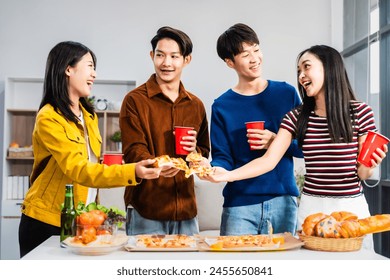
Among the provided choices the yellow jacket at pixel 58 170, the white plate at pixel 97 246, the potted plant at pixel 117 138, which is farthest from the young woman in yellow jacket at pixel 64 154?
the potted plant at pixel 117 138

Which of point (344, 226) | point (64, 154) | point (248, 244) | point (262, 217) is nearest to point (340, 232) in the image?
point (344, 226)

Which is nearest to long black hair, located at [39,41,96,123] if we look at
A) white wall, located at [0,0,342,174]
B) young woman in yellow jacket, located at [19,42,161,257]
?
young woman in yellow jacket, located at [19,42,161,257]

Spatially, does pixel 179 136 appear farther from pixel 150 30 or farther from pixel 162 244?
pixel 150 30

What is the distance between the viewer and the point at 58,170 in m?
2.07

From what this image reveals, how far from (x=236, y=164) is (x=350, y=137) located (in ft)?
1.77

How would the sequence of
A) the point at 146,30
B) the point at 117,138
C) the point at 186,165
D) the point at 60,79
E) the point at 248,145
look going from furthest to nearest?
the point at 146,30 → the point at 117,138 → the point at 248,145 → the point at 60,79 → the point at 186,165

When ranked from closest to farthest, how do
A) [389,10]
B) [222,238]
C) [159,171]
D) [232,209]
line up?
[222,238]
[159,171]
[232,209]
[389,10]

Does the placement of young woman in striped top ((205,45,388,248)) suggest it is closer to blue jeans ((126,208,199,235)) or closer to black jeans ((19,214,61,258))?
blue jeans ((126,208,199,235))

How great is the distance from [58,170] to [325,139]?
1073 millimetres

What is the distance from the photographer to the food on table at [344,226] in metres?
1.65

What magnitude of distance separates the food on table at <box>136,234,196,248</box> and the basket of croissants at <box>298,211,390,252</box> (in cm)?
39

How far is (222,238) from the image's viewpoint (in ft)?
5.75

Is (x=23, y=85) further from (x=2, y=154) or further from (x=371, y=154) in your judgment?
(x=371, y=154)
